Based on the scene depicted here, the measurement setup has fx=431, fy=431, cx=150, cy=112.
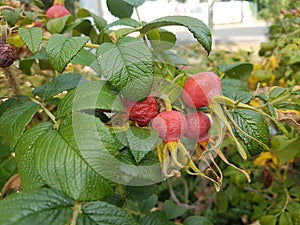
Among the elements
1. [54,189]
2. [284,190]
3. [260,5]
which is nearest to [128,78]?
[54,189]

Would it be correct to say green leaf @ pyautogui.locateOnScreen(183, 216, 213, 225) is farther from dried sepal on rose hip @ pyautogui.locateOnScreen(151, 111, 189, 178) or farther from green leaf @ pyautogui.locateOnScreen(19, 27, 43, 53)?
green leaf @ pyautogui.locateOnScreen(19, 27, 43, 53)

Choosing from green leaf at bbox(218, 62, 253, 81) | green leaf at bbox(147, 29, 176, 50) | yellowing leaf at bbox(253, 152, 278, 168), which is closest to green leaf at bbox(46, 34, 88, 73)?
green leaf at bbox(147, 29, 176, 50)

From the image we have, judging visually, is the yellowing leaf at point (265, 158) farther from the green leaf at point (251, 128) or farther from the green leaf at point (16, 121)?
the green leaf at point (16, 121)

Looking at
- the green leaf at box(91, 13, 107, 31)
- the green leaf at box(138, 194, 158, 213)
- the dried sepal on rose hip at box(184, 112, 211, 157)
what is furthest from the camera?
the green leaf at box(138, 194, 158, 213)

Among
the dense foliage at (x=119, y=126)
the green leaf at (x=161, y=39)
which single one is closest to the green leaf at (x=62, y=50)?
the dense foliage at (x=119, y=126)

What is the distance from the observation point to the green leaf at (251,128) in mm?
547

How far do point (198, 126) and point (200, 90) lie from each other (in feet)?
0.14

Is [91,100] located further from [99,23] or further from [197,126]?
[99,23]

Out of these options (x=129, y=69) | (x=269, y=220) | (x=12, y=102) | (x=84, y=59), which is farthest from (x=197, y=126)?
(x=269, y=220)

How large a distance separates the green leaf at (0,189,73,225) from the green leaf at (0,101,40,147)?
0.12 meters

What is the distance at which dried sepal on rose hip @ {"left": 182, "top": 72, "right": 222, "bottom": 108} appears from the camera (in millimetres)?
507

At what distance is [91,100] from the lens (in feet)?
1.53

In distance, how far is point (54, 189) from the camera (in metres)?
0.44

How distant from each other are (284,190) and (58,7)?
66 centimetres
